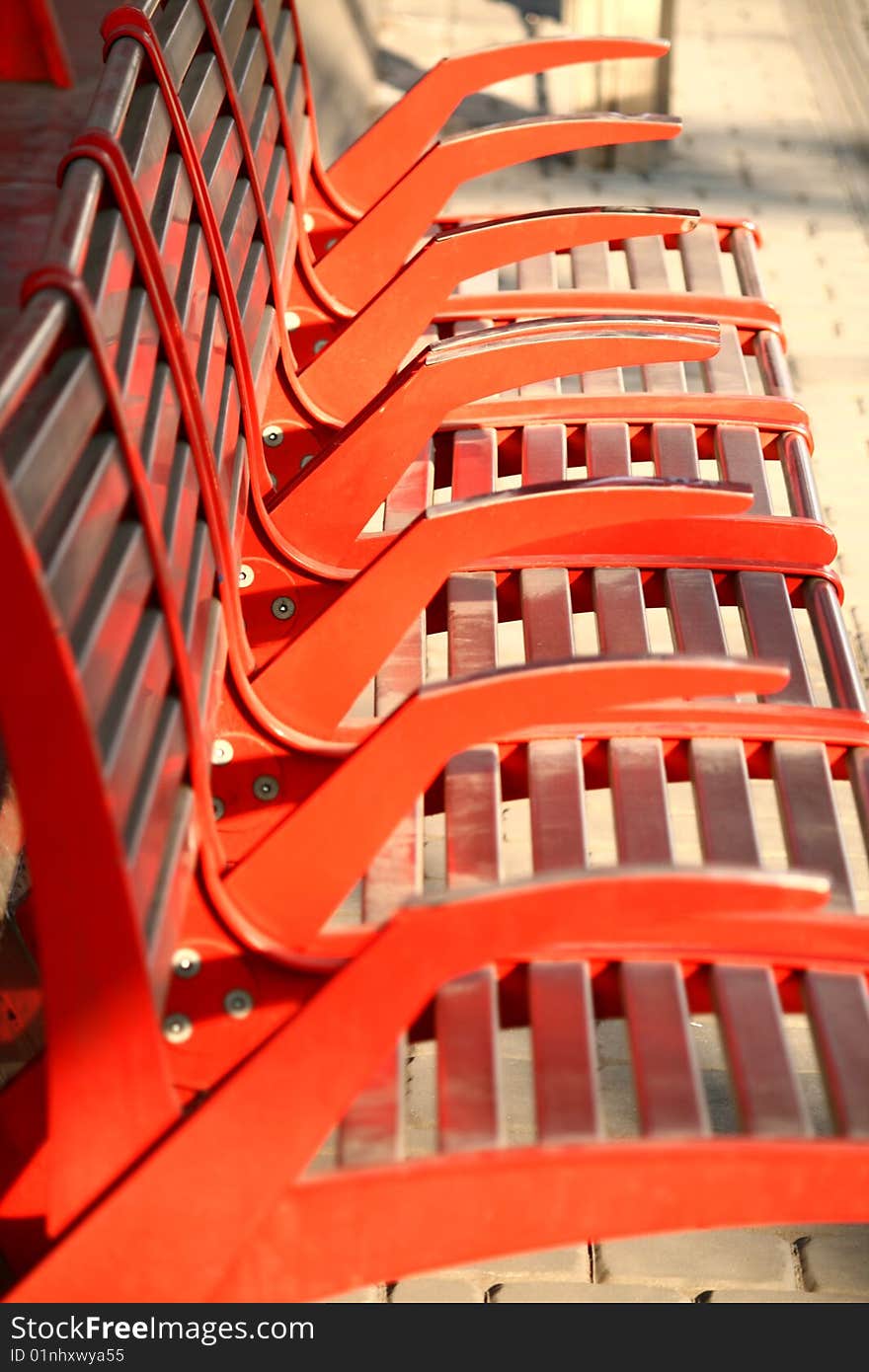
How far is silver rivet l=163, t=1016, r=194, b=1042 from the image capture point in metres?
1.56

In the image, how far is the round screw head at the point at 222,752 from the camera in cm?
190

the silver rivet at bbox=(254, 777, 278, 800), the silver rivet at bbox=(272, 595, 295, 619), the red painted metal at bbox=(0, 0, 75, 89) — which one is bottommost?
the silver rivet at bbox=(254, 777, 278, 800)

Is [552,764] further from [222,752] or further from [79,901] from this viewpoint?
[79,901]

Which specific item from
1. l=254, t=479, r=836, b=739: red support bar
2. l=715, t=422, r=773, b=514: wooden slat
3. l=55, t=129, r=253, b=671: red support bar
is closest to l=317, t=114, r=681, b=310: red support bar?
l=715, t=422, r=773, b=514: wooden slat

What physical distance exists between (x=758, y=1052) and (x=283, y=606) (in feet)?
3.05

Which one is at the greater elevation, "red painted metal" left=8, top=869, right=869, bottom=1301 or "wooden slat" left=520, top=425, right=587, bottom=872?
"wooden slat" left=520, top=425, right=587, bottom=872

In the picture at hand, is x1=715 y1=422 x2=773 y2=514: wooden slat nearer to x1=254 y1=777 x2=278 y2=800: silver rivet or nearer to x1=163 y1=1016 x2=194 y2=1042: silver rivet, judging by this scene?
x1=254 y1=777 x2=278 y2=800: silver rivet

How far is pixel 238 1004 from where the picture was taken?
5.20 ft

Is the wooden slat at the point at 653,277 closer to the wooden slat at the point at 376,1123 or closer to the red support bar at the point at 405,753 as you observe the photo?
the red support bar at the point at 405,753

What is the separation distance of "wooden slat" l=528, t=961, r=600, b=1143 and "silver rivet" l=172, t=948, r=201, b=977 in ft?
1.00

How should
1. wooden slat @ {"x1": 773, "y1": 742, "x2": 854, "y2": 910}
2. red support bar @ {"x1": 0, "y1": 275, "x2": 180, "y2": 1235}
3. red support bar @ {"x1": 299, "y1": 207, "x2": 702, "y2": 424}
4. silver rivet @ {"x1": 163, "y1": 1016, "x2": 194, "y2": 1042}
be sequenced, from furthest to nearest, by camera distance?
red support bar @ {"x1": 299, "y1": 207, "x2": 702, "y2": 424} < wooden slat @ {"x1": 773, "y1": 742, "x2": 854, "y2": 910} < silver rivet @ {"x1": 163, "y1": 1016, "x2": 194, "y2": 1042} < red support bar @ {"x1": 0, "y1": 275, "x2": 180, "y2": 1235}

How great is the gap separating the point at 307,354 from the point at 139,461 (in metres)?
1.35

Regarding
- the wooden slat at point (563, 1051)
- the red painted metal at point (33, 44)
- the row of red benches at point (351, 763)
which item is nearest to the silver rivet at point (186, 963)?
the row of red benches at point (351, 763)

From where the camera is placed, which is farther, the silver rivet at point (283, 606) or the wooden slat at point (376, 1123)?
the silver rivet at point (283, 606)
